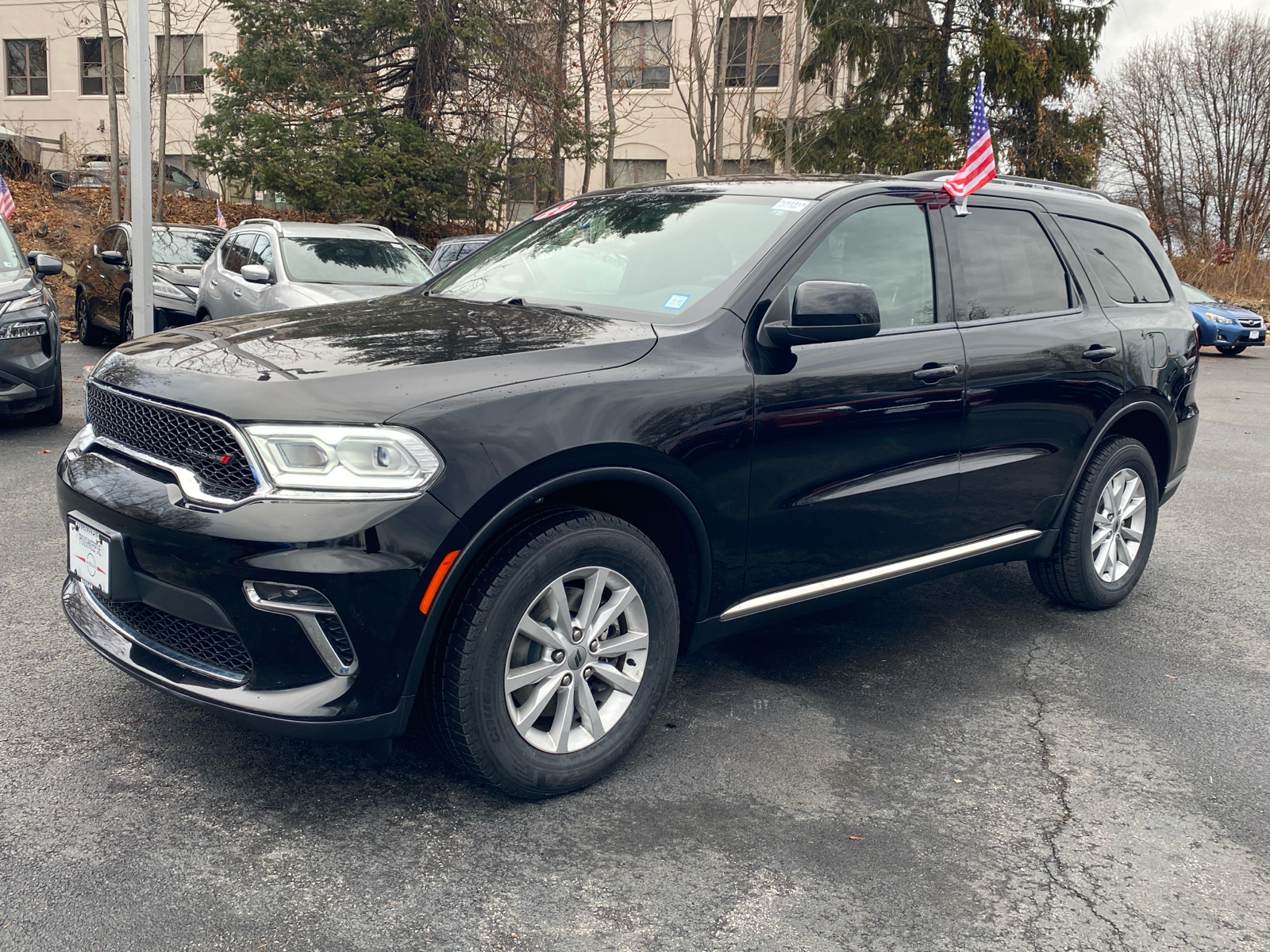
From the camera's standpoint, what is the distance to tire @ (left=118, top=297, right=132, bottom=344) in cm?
1334

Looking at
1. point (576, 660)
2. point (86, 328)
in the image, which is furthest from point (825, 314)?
point (86, 328)

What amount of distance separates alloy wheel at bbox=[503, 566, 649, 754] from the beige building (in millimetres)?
22392

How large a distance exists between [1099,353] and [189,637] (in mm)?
3647

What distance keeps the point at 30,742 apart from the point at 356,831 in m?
1.14

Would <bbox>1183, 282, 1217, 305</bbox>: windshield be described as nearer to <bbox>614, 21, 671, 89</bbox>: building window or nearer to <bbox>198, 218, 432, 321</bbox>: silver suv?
<bbox>614, 21, 671, 89</bbox>: building window

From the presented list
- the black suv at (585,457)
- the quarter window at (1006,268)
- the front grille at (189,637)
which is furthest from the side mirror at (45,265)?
the quarter window at (1006,268)

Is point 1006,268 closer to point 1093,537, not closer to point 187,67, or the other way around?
point 1093,537

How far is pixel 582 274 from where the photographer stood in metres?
4.09

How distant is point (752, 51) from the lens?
25.5m

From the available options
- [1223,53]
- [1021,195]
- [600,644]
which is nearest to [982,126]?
[1021,195]

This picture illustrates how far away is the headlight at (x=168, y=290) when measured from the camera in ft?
42.6

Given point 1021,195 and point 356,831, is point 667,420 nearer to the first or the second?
point 356,831

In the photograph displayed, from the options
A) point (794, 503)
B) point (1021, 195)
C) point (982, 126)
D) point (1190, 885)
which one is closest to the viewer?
point (1190, 885)

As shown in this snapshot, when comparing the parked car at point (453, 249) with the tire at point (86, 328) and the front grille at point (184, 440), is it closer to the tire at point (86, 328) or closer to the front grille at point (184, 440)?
the tire at point (86, 328)
